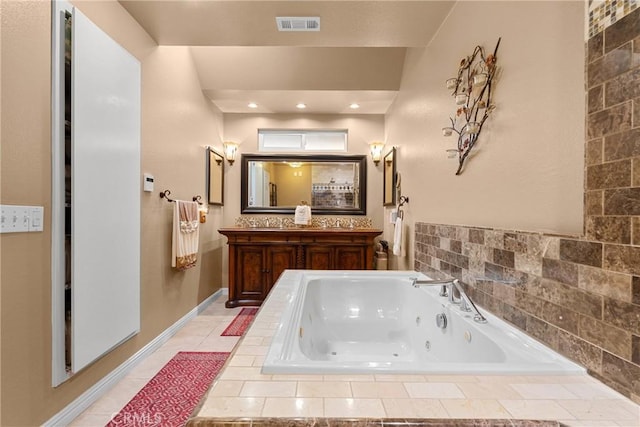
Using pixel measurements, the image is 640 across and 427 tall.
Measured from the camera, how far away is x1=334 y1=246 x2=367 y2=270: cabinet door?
3275 millimetres

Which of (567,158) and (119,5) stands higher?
(119,5)

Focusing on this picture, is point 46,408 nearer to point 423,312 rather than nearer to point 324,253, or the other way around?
point 423,312

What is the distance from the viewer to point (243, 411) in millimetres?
663

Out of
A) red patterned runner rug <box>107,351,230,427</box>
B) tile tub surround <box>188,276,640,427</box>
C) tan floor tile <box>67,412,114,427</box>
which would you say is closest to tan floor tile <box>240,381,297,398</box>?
tile tub surround <box>188,276,640,427</box>

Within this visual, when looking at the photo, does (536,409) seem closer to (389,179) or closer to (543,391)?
(543,391)

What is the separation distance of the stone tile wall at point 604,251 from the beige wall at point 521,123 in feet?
0.31

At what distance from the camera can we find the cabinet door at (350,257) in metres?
3.28

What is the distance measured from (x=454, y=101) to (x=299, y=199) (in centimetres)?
247

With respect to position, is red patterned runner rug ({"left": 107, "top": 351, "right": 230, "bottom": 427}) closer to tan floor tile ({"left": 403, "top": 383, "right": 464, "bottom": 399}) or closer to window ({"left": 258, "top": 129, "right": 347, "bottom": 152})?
tan floor tile ({"left": 403, "top": 383, "right": 464, "bottom": 399})

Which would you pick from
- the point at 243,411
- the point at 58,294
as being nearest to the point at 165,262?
the point at 58,294

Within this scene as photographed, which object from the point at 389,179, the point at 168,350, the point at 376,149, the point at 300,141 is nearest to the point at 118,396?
the point at 168,350

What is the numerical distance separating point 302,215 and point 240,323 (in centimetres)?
151

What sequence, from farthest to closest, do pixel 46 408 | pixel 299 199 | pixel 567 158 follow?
1. pixel 299 199
2. pixel 46 408
3. pixel 567 158

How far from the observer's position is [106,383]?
169 cm
